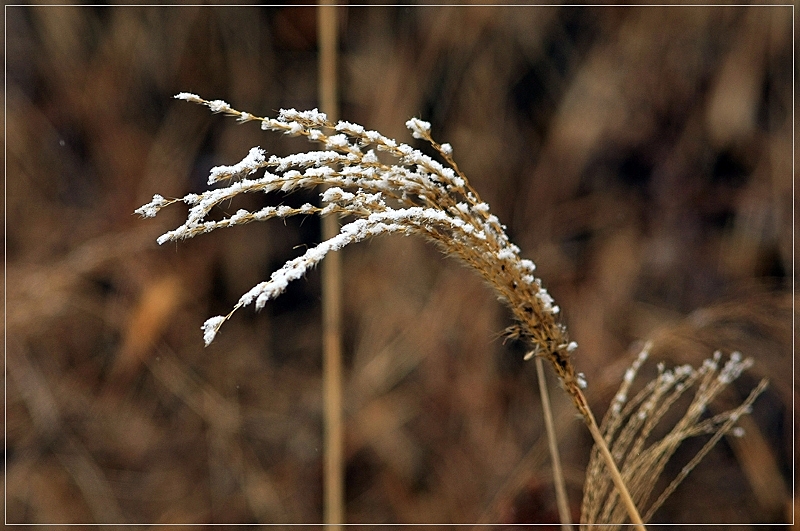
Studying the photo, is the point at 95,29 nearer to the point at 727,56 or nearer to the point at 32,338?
the point at 32,338

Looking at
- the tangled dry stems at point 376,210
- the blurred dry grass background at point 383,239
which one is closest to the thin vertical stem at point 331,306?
the blurred dry grass background at point 383,239

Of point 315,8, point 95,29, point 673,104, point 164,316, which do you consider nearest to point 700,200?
point 673,104

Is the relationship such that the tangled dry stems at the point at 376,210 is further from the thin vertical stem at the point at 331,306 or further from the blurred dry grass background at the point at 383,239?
the blurred dry grass background at the point at 383,239

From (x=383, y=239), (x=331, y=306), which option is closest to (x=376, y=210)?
(x=331, y=306)

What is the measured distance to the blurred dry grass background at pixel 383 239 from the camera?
1155 millimetres

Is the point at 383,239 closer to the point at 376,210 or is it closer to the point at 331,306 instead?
the point at 331,306

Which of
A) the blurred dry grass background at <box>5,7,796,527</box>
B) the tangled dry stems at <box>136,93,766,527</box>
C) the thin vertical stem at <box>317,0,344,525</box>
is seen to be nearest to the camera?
the tangled dry stems at <box>136,93,766,527</box>

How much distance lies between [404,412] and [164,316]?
462mm

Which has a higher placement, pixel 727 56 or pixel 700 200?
pixel 727 56

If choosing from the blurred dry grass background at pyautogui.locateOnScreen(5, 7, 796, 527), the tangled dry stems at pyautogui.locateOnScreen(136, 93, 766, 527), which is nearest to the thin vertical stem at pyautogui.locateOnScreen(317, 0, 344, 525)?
the blurred dry grass background at pyautogui.locateOnScreen(5, 7, 796, 527)

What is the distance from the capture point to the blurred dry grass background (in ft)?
3.79

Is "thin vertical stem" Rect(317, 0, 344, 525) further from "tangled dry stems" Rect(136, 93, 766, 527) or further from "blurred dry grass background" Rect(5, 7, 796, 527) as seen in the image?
"tangled dry stems" Rect(136, 93, 766, 527)

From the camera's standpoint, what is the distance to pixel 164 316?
3.81ft

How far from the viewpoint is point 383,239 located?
1177mm
